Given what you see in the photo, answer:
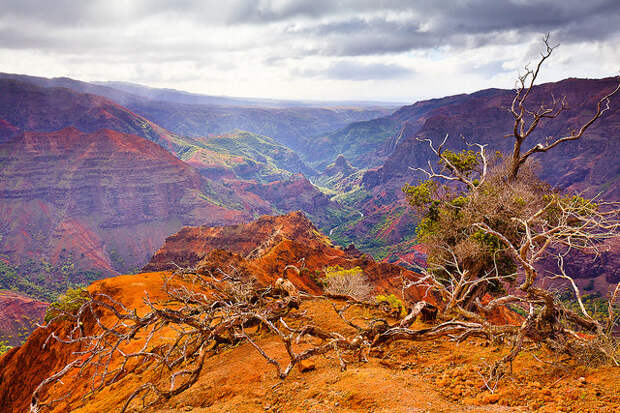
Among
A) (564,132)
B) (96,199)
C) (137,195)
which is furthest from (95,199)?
(564,132)

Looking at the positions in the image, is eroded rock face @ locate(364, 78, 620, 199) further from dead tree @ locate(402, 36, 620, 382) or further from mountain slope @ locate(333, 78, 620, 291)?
dead tree @ locate(402, 36, 620, 382)

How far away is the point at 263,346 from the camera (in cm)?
981

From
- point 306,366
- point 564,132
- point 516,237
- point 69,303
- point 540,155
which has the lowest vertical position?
point 69,303

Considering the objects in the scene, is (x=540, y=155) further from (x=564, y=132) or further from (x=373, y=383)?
(x=373, y=383)

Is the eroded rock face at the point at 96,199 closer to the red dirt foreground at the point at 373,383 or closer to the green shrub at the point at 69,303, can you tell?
the green shrub at the point at 69,303

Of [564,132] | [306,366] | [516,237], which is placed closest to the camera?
[306,366]

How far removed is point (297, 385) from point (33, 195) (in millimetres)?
188403

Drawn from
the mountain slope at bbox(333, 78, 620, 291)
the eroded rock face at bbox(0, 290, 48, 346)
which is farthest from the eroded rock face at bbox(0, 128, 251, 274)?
the mountain slope at bbox(333, 78, 620, 291)

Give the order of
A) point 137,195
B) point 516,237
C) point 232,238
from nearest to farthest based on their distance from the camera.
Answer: point 516,237 → point 232,238 → point 137,195

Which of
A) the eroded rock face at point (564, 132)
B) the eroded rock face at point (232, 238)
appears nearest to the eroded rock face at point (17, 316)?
the eroded rock face at point (232, 238)

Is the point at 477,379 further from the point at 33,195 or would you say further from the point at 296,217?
the point at 33,195

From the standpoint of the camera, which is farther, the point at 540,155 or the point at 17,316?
the point at 540,155

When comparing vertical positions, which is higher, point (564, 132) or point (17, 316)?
point (564, 132)

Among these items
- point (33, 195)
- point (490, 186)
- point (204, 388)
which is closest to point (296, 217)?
point (490, 186)
